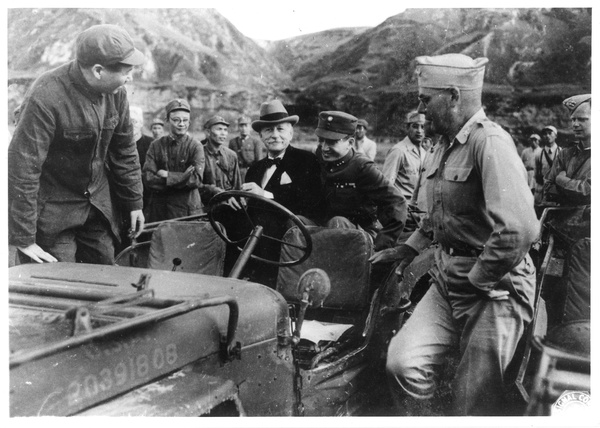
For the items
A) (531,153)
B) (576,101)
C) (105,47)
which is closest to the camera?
(105,47)

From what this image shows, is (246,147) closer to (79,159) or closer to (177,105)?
(177,105)

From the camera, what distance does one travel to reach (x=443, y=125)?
241 cm

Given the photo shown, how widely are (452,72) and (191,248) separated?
156cm

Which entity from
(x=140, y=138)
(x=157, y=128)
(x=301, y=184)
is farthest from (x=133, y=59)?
(x=157, y=128)

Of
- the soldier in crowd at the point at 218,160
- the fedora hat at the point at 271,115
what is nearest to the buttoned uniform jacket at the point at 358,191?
the fedora hat at the point at 271,115

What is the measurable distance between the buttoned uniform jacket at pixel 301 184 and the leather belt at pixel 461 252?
1185 mm

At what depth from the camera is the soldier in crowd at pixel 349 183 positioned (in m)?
3.38

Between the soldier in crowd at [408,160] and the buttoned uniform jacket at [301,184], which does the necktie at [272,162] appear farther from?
the soldier in crowd at [408,160]

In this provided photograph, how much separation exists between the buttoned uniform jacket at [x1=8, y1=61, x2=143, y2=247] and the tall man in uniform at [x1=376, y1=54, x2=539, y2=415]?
1.63m

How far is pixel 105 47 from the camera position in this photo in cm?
274
